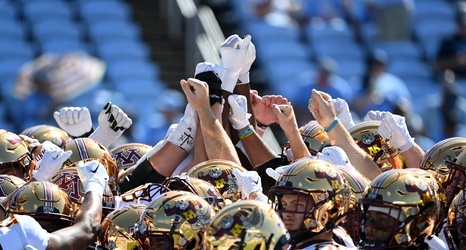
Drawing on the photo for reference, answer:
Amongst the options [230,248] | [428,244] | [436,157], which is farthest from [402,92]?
[230,248]

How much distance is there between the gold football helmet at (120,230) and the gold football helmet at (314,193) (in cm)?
76

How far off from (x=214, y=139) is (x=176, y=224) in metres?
1.80

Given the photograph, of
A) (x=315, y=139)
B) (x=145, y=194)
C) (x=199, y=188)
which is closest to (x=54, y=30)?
(x=315, y=139)

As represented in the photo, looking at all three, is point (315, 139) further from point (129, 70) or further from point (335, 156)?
point (129, 70)

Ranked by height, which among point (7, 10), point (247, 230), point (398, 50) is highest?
point (247, 230)

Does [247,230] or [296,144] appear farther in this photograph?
[296,144]

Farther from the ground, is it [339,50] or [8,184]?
[8,184]

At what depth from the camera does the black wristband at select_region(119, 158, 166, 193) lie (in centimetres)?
806

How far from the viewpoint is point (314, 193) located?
6246 mm

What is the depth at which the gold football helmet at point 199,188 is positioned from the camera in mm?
6680

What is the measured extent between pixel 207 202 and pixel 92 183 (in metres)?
0.63

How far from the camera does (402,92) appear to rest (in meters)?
13.9

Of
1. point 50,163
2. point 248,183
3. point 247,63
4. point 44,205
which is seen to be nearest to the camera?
point 44,205

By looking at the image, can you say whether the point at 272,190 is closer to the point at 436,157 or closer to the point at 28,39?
the point at 436,157
